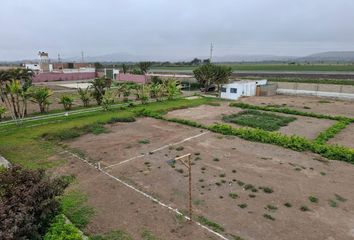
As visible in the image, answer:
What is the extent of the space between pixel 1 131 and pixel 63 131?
4.79 meters

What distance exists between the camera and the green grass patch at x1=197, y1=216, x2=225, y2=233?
941cm

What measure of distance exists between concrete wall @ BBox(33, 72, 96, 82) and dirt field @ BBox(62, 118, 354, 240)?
142 ft

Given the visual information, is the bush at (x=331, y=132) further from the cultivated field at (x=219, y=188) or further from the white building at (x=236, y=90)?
the white building at (x=236, y=90)

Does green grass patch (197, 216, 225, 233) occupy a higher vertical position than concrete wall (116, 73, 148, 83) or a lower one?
lower

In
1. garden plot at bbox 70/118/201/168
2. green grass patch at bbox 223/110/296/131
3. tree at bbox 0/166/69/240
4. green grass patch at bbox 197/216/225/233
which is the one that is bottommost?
green grass patch at bbox 197/216/225/233

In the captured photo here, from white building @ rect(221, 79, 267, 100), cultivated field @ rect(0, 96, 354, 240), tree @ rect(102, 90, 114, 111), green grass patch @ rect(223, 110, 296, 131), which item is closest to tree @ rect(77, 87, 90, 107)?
tree @ rect(102, 90, 114, 111)

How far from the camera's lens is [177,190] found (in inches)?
474

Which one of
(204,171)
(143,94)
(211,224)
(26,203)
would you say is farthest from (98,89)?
(26,203)

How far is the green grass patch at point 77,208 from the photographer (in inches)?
385

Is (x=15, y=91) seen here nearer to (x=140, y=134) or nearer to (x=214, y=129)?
(x=140, y=134)

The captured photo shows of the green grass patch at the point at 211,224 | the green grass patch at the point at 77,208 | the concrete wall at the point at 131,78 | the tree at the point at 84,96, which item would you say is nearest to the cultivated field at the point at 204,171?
the green grass patch at the point at 211,224

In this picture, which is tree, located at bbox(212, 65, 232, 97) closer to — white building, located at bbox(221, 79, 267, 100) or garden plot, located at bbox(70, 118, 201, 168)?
white building, located at bbox(221, 79, 267, 100)


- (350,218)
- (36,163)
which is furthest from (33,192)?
(350,218)

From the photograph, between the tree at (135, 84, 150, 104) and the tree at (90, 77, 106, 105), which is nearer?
the tree at (90, 77, 106, 105)
